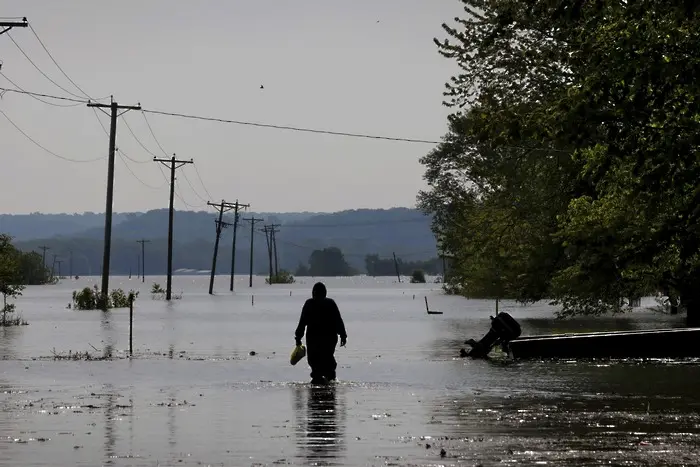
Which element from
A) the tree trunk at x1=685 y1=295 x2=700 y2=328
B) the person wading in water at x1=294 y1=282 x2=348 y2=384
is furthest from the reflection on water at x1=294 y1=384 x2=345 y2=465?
the tree trunk at x1=685 y1=295 x2=700 y2=328

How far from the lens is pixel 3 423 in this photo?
1639 centimetres

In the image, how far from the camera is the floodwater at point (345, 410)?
43.5 ft

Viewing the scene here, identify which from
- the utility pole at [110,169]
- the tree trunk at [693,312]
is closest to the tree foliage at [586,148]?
the tree trunk at [693,312]

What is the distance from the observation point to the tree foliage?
17828 millimetres

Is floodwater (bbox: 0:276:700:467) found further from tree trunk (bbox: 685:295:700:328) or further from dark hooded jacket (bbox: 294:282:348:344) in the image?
tree trunk (bbox: 685:295:700:328)

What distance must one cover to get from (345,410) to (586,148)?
8.62m

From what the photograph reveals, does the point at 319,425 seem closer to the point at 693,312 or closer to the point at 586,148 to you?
the point at 586,148

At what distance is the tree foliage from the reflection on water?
4453 mm

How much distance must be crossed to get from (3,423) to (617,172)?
12.3m

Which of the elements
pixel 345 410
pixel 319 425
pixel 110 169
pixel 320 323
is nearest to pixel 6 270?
pixel 110 169

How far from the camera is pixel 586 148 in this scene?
24.7 m

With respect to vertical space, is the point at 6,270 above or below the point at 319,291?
above

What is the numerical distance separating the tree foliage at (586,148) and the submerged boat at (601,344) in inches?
62.3

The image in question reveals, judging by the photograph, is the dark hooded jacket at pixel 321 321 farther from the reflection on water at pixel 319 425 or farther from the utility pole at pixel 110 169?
the utility pole at pixel 110 169
